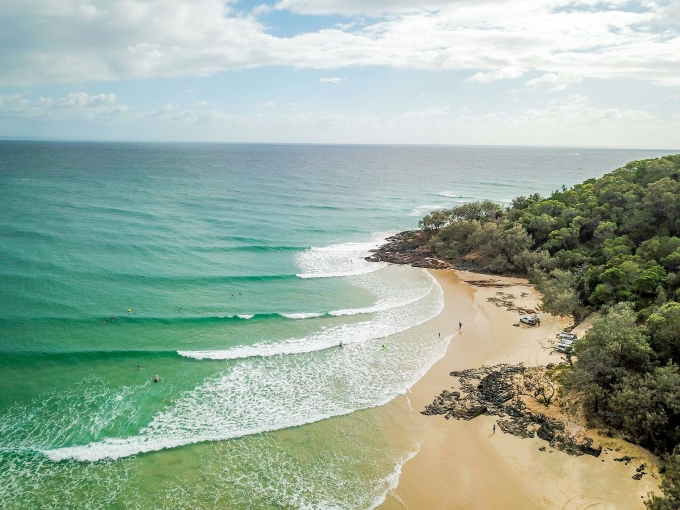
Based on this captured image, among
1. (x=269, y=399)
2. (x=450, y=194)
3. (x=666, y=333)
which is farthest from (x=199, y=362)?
(x=450, y=194)

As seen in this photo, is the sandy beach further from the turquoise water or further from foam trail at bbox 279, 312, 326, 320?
foam trail at bbox 279, 312, 326, 320

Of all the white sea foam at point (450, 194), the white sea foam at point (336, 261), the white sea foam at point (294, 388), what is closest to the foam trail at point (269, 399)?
the white sea foam at point (294, 388)

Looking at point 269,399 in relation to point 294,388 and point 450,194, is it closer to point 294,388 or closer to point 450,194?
point 294,388

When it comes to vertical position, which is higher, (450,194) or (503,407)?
(450,194)

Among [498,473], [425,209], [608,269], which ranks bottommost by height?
[498,473]

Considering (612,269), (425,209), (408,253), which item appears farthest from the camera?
(425,209)

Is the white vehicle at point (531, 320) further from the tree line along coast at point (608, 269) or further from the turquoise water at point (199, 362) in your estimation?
the turquoise water at point (199, 362)

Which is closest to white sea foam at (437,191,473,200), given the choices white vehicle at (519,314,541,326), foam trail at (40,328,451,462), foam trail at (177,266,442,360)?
foam trail at (177,266,442,360)
